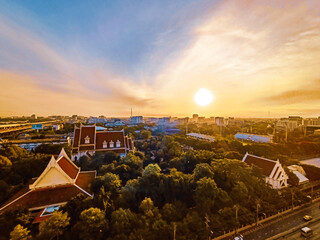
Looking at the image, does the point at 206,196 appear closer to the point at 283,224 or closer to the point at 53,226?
the point at 283,224

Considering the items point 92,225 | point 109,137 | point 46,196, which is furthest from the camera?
point 109,137

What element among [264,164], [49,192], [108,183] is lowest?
[49,192]

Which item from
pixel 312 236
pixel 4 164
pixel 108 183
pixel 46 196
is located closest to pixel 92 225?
pixel 108 183

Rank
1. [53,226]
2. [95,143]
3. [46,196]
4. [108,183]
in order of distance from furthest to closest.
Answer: [95,143] < [108,183] < [46,196] < [53,226]

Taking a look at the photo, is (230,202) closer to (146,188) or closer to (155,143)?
(146,188)

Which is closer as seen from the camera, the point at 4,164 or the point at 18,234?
the point at 18,234

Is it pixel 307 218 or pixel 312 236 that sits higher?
pixel 307 218
